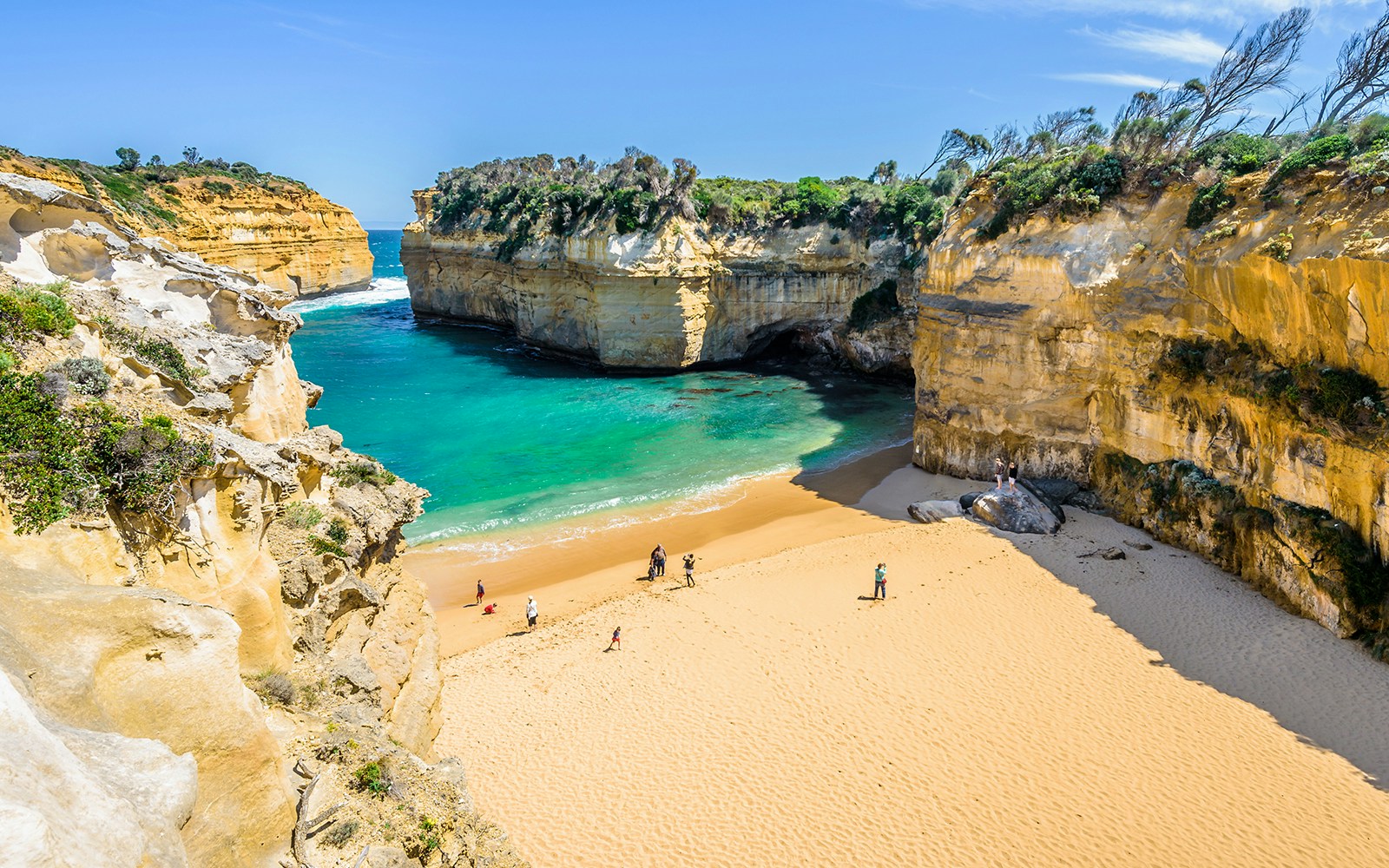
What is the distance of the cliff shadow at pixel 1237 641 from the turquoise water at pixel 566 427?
35.2ft

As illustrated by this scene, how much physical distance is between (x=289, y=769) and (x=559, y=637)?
8942mm

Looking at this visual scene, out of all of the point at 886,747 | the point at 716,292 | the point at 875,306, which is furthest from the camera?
the point at 716,292

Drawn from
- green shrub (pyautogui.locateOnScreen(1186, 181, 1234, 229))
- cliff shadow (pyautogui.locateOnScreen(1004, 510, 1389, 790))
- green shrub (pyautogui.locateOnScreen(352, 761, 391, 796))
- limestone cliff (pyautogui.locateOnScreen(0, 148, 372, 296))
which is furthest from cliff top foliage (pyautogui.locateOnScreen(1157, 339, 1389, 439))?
limestone cliff (pyautogui.locateOnScreen(0, 148, 372, 296))

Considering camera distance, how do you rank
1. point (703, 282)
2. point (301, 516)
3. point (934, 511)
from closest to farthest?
1. point (301, 516)
2. point (934, 511)
3. point (703, 282)

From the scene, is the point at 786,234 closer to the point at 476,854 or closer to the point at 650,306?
the point at 650,306

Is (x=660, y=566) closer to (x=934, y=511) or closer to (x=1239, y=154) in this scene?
(x=934, y=511)

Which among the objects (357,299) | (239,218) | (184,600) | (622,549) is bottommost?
(622,549)

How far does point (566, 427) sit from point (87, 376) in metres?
25.0

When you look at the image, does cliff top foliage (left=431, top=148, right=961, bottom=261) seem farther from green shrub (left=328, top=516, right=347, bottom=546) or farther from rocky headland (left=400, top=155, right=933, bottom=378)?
green shrub (left=328, top=516, right=347, bottom=546)

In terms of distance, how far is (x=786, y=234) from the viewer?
39438mm

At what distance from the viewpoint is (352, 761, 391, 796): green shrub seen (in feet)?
19.7

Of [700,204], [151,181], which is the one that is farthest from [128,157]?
[700,204]

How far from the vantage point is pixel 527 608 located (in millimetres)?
15758

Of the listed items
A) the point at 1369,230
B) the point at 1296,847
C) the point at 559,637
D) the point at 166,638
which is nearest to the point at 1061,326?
the point at 1369,230
